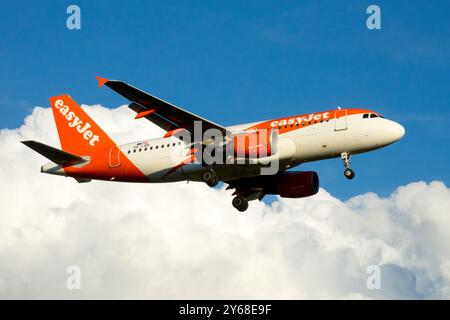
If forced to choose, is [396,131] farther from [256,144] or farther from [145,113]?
[145,113]

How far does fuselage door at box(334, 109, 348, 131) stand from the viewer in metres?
52.3

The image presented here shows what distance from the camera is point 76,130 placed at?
60688mm

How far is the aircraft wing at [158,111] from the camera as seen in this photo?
4931 cm

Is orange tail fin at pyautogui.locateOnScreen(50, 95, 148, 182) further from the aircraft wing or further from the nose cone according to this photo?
the nose cone

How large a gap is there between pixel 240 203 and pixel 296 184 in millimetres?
4102

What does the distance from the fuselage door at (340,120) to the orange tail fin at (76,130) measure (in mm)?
15681

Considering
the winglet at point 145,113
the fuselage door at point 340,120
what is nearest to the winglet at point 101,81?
the winglet at point 145,113

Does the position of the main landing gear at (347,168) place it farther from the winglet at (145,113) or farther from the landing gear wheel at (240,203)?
the winglet at (145,113)

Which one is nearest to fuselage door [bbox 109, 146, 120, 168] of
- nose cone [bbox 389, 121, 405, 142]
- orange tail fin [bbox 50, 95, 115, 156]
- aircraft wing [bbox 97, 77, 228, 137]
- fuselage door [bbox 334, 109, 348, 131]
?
orange tail fin [bbox 50, 95, 115, 156]

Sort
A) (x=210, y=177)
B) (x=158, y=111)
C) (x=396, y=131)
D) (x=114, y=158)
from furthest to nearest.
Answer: (x=114, y=158) → (x=210, y=177) → (x=158, y=111) → (x=396, y=131)

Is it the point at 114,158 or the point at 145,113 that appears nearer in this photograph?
the point at 145,113

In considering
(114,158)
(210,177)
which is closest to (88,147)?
(114,158)
